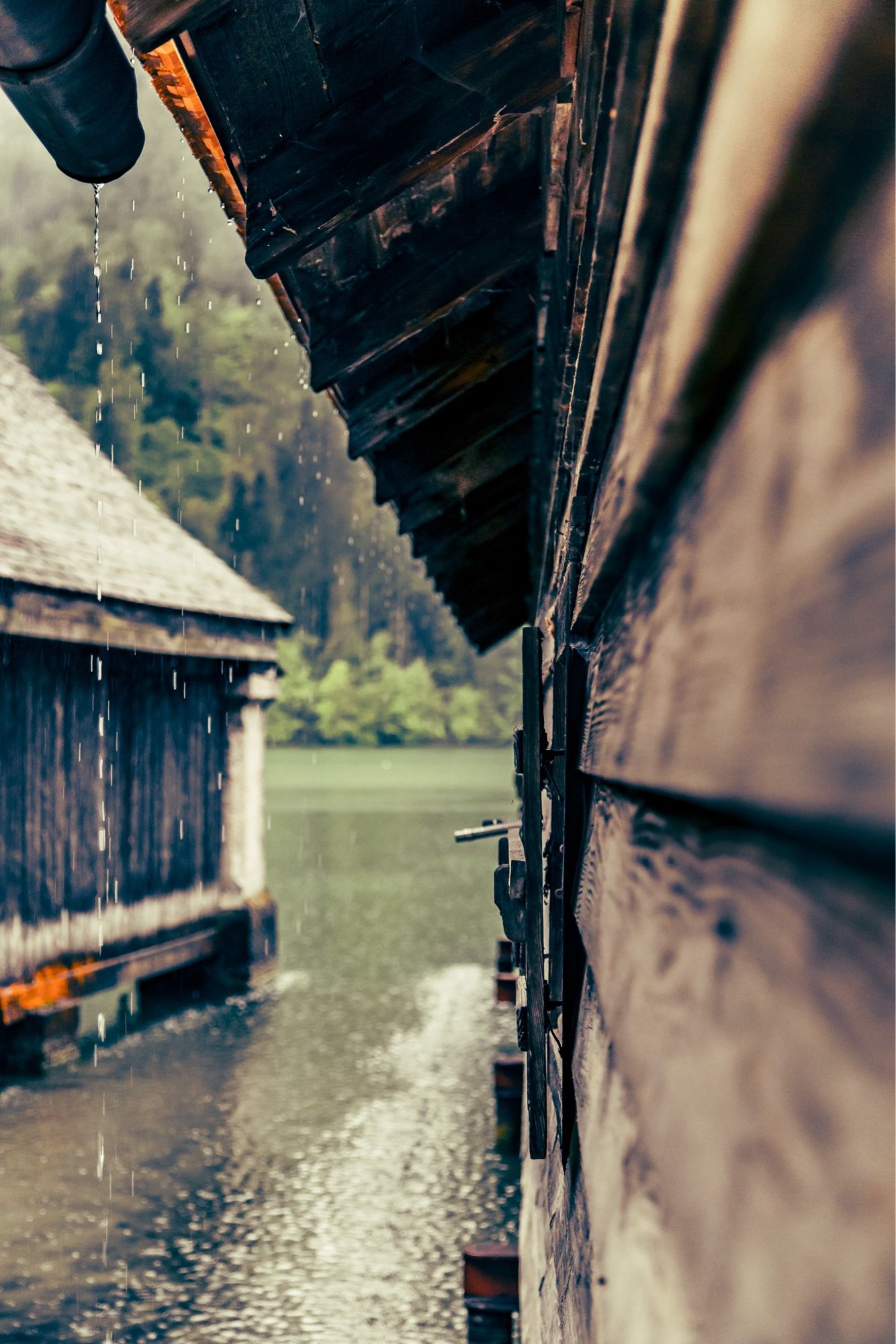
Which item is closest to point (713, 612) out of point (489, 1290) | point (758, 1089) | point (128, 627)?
point (758, 1089)

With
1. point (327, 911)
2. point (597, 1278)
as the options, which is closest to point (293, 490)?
point (327, 911)

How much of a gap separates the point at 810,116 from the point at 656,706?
14.4 inches

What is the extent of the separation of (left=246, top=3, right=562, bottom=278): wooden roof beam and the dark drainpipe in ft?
1.12

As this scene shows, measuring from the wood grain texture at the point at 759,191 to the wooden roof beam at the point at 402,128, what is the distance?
115 cm

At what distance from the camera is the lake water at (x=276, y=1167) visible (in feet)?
15.2

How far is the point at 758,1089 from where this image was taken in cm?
44

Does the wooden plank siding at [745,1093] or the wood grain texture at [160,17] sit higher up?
the wood grain texture at [160,17]

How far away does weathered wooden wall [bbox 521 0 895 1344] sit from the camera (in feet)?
1.11

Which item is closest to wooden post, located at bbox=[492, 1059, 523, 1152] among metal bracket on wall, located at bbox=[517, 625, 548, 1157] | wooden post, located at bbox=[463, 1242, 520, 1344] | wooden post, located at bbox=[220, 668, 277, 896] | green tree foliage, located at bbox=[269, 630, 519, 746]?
wooden post, located at bbox=[463, 1242, 520, 1344]

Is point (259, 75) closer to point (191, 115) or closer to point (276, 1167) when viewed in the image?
point (191, 115)

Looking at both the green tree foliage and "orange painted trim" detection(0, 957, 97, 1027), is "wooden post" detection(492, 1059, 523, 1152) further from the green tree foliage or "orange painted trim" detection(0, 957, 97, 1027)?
the green tree foliage

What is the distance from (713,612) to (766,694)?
0.11m

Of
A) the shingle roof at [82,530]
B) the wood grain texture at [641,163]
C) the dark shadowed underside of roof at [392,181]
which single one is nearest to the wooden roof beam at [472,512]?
the dark shadowed underside of roof at [392,181]

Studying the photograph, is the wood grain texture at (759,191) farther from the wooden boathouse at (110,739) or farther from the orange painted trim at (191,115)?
the wooden boathouse at (110,739)
